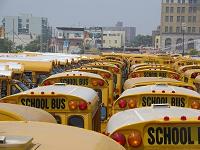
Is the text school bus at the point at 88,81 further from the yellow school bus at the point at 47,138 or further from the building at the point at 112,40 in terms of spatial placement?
the building at the point at 112,40

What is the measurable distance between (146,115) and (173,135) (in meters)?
0.48

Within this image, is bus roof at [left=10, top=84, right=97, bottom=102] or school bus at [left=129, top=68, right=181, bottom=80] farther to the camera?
school bus at [left=129, top=68, right=181, bottom=80]

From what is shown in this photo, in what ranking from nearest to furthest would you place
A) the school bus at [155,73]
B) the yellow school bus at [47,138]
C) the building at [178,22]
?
the yellow school bus at [47,138]
the school bus at [155,73]
the building at [178,22]

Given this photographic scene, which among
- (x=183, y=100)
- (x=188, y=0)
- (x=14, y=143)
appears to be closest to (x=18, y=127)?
(x=14, y=143)

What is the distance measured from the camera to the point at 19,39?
400ft

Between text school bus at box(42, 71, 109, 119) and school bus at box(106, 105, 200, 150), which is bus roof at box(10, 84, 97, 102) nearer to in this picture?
text school bus at box(42, 71, 109, 119)

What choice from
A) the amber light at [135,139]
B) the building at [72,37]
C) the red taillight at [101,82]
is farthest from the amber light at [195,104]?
the building at [72,37]

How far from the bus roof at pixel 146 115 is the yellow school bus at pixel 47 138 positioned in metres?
0.94

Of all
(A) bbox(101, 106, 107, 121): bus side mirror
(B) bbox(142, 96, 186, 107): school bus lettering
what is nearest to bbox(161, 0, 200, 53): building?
(A) bbox(101, 106, 107, 121): bus side mirror

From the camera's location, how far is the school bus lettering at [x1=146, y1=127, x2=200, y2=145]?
13.8ft

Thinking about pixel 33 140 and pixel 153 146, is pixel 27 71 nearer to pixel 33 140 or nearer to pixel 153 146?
pixel 153 146

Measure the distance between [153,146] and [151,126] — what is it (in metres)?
0.15

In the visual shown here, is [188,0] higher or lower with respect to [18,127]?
higher

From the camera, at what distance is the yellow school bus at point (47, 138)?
2.86m
